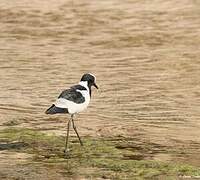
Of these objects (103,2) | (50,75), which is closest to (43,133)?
(50,75)

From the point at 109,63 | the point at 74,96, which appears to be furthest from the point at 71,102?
the point at 109,63

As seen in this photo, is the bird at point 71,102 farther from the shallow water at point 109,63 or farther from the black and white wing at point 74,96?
the shallow water at point 109,63

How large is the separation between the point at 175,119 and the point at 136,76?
15.6 ft

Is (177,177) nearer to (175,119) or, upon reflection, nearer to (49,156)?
(49,156)

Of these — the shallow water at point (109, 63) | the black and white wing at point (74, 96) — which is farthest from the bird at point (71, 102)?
the shallow water at point (109, 63)

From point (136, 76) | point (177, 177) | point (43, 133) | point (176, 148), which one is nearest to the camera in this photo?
point (177, 177)

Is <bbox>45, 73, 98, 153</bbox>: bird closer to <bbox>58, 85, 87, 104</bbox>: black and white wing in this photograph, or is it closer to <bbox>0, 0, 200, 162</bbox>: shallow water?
<bbox>58, 85, 87, 104</bbox>: black and white wing

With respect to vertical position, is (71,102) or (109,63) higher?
(71,102)

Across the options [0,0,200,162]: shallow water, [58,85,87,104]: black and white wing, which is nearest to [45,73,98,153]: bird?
[58,85,87,104]: black and white wing

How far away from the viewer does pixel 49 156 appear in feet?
37.4

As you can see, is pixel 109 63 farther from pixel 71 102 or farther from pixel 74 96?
pixel 71 102

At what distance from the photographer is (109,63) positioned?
21109 millimetres

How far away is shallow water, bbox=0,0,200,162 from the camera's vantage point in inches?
568

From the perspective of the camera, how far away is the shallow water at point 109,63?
14.4 metres
